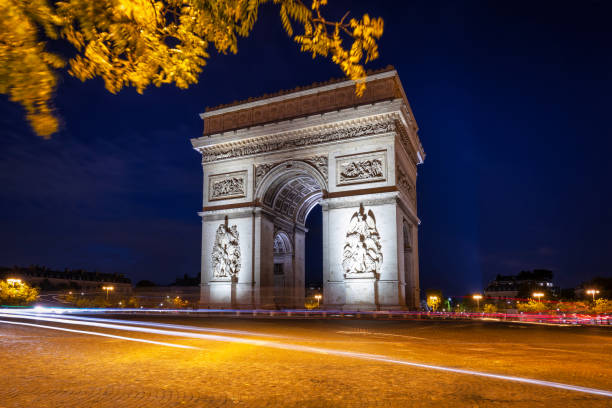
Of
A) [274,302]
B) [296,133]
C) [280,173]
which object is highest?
[296,133]

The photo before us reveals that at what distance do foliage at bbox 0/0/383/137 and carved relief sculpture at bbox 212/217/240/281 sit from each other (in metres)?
20.7

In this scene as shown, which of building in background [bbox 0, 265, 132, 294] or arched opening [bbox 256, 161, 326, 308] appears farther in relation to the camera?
building in background [bbox 0, 265, 132, 294]

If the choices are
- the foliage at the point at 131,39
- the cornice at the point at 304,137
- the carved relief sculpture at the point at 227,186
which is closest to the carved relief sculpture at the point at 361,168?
the cornice at the point at 304,137

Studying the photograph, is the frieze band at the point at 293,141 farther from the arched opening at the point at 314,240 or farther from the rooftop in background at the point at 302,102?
the arched opening at the point at 314,240

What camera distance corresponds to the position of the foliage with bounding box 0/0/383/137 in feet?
12.1

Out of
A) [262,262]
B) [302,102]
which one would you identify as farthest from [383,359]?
[302,102]

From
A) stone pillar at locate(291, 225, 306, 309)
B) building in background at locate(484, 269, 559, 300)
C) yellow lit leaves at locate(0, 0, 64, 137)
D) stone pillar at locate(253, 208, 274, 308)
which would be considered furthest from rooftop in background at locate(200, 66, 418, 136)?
building in background at locate(484, 269, 559, 300)

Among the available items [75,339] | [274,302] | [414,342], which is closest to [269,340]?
[414,342]

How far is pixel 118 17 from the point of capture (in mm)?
4207

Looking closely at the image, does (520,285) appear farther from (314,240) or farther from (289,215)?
(289,215)

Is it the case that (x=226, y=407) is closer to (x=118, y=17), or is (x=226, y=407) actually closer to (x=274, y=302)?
(x=118, y=17)

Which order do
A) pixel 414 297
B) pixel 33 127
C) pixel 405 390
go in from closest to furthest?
1. pixel 33 127
2. pixel 405 390
3. pixel 414 297

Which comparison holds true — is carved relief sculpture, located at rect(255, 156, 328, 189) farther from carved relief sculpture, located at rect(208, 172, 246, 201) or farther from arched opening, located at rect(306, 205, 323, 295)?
arched opening, located at rect(306, 205, 323, 295)

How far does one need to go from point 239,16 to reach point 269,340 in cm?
658
